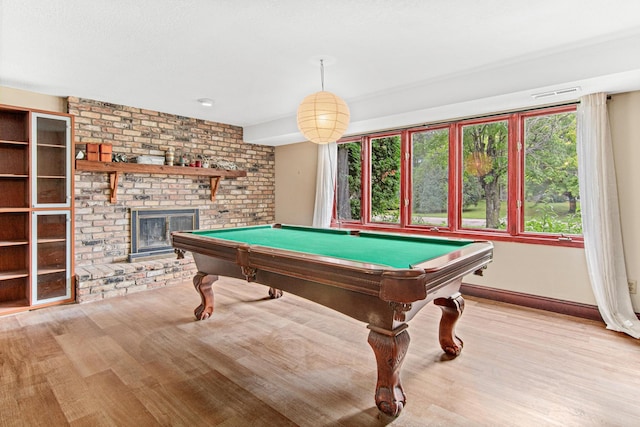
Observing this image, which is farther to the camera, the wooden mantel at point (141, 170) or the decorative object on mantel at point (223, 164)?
the decorative object on mantel at point (223, 164)

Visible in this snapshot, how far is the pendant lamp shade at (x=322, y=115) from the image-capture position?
2.64 metres

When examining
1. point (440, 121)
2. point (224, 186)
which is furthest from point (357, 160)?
point (224, 186)

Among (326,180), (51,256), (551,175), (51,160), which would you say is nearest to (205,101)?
(51,160)

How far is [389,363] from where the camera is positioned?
1.84 metres

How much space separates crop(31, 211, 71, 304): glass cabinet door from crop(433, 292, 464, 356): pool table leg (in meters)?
3.92

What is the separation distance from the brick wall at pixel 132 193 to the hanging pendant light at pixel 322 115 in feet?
9.78

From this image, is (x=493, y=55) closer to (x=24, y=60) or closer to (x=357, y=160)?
(x=357, y=160)

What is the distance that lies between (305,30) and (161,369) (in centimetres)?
259

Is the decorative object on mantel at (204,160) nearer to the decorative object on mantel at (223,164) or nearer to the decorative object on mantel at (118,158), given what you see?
the decorative object on mantel at (223,164)

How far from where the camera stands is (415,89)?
3.81 meters

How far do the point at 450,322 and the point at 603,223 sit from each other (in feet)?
6.20

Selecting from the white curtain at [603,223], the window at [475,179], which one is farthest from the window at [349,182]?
the white curtain at [603,223]

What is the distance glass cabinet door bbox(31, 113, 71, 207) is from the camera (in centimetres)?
363

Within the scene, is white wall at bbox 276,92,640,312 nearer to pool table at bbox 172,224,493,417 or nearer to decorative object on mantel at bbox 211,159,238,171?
pool table at bbox 172,224,493,417
